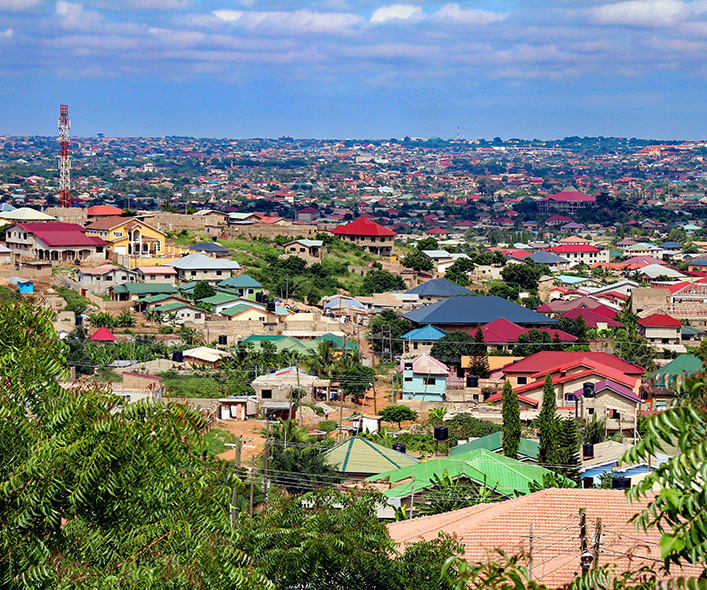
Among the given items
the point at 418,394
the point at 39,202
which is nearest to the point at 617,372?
the point at 418,394

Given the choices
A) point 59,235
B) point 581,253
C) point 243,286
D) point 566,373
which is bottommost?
point 581,253

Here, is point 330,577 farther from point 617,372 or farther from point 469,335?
point 469,335

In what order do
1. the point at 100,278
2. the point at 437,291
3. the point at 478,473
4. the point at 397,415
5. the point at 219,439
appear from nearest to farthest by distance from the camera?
the point at 478,473
the point at 219,439
the point at 397,415
the point at 100,278
the point at 437,291

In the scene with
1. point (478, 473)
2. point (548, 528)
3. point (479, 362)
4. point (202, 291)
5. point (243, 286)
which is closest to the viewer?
point (548, 528)

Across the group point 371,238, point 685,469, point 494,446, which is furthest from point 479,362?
point 371,238

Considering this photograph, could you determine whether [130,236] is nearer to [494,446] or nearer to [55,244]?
[55,244]

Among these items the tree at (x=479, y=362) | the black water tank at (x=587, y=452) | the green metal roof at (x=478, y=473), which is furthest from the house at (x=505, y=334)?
the green metal roof at (x=478, y=473)
